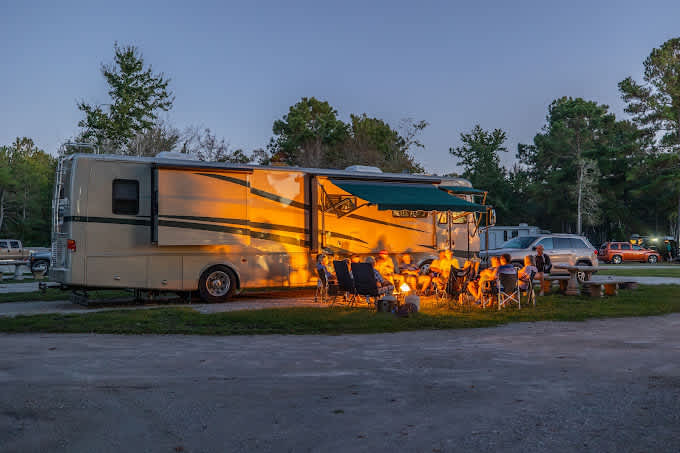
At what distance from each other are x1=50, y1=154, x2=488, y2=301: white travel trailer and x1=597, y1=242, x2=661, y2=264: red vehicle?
983 inches

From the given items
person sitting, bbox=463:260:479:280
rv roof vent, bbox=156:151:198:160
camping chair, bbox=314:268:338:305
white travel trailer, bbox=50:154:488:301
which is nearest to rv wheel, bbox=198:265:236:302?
white travel trailer, bbox=50:154:488:301

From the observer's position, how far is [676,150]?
44.8 m

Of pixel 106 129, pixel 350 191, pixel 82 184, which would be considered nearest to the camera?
pixel 82 184

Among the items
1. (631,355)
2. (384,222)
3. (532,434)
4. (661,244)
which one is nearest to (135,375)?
(532,434)

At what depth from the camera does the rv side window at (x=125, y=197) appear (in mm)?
12344

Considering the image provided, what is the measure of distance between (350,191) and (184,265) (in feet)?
13.1

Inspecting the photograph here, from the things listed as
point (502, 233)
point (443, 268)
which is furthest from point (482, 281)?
point (502, 233)

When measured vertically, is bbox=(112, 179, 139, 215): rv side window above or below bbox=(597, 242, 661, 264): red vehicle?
above

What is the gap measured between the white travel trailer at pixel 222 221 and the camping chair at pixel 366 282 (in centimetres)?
227

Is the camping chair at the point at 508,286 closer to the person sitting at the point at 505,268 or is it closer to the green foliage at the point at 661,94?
the person sitting at the point at 505,268

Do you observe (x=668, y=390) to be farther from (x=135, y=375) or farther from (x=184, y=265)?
(x=184, y=265)

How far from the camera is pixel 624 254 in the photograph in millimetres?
37438

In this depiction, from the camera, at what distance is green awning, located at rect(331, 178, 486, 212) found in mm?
13852

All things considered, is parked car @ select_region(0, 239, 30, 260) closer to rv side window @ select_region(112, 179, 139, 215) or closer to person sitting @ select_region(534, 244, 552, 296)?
rv side window @ select_region(112, 179, 139, 215)
